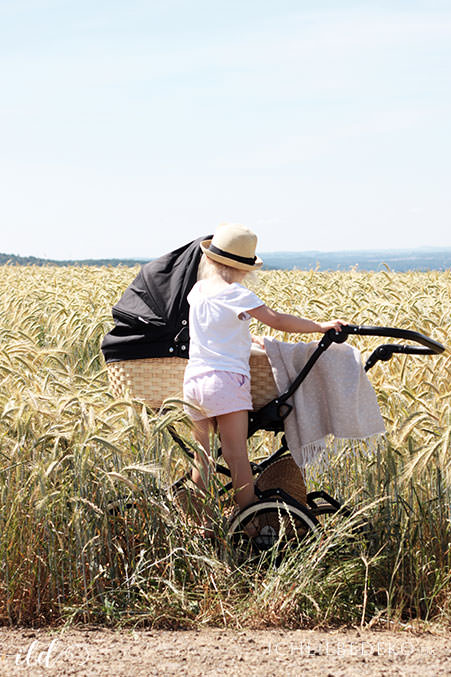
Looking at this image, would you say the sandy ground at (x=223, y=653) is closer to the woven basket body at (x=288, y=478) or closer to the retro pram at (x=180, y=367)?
the retro pram at (x=180, y=367)

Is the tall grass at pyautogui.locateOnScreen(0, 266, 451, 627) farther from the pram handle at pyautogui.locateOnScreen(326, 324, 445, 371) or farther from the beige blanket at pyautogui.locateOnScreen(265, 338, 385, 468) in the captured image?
the pram handle at pyautogui.locateOnScreen(326, 324, 445, 371)

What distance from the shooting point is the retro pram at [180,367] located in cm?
330

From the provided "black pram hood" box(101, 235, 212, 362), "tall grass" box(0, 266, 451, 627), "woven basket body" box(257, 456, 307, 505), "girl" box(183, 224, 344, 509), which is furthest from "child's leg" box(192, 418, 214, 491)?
"woven basket body" box(257, 456, 307, 505)

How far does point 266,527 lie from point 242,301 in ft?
3.18

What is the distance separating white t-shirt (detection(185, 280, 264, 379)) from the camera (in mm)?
3264

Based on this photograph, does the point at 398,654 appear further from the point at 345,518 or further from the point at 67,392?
the point at 67,392

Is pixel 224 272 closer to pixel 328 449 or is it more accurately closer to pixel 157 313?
pixel 157 313

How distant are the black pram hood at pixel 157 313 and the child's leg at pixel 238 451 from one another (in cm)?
38

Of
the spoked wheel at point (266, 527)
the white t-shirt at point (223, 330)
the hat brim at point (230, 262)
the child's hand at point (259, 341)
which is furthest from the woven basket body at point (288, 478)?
the hat brim at point (230, 262)

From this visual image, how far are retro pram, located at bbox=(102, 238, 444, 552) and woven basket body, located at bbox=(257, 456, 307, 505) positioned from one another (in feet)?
0.39

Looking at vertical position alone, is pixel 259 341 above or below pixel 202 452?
above

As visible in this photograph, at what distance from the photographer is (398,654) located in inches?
110

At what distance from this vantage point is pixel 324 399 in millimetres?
3371

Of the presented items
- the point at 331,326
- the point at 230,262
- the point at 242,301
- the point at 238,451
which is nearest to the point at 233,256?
the point at 230,262
